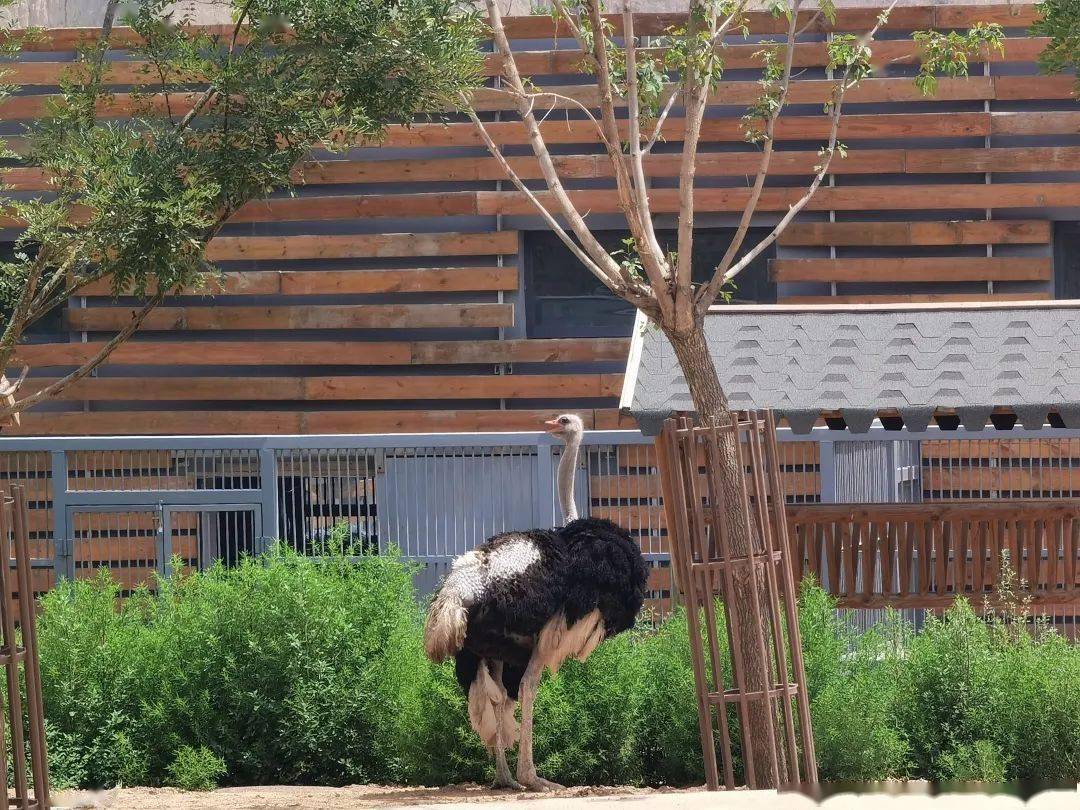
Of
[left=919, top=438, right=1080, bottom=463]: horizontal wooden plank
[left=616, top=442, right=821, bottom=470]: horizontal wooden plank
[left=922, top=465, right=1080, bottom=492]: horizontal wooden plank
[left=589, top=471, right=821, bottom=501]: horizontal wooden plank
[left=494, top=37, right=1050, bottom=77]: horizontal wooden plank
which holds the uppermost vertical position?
[left=494, top=37, right=1050, bottom=77]: horizontal wooden plank

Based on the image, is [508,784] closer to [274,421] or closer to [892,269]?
[274,421]

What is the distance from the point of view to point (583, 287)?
1582cm

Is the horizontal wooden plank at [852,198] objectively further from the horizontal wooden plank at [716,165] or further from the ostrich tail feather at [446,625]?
the ostrich tail feather at [446,625]

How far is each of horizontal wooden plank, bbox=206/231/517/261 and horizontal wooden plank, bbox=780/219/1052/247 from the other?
10.1 feet

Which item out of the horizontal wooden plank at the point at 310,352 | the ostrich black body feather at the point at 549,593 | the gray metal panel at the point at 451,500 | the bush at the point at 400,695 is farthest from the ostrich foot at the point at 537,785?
the horizontal wooden plank at the point at 310,352

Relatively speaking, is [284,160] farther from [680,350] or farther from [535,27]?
[535,27]

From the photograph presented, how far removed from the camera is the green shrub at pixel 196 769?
899cm

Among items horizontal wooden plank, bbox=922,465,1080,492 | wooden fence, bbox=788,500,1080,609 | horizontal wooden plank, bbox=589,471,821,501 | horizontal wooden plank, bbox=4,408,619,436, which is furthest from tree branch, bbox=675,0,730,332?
horizontal wooden plank, bbox=4,408,619,436

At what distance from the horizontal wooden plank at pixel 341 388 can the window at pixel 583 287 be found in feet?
2.70

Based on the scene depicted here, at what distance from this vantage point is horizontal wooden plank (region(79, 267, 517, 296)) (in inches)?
609

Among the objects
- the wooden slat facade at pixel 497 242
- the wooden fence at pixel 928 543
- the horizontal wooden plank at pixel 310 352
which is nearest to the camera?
the wooden fence at pixel 928 543

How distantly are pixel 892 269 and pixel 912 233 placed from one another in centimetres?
41

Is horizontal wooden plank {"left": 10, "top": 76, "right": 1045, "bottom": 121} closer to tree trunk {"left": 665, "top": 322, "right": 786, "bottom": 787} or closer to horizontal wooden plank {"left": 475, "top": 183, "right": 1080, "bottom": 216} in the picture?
horizontal wooden plank {"left": 475, "top": 183, "right": 1080, "bottom": 216}

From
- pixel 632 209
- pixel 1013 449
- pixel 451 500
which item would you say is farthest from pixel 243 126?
pixel 1013 449
